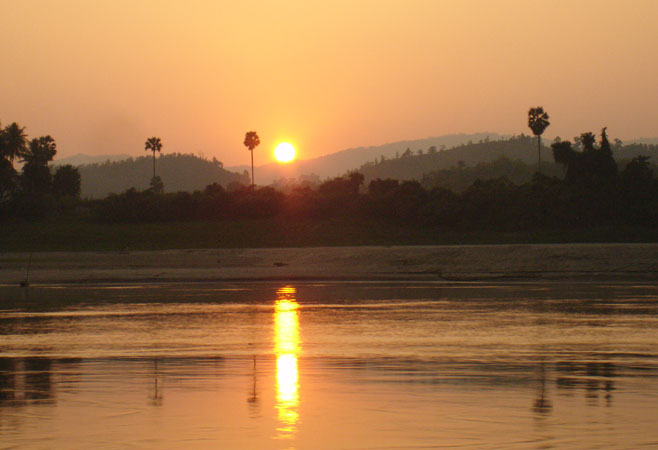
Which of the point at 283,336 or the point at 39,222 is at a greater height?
the point at 39,222

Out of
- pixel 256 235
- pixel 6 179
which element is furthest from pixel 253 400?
pixel 6 179

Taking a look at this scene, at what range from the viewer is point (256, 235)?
60781 millimetres

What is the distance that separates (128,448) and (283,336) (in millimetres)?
8569

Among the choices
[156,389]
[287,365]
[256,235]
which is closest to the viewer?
[156,389]

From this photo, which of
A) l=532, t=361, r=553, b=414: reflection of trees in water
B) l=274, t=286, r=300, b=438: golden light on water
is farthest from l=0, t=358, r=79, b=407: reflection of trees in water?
l=532, t=361, r=553, b=414: reflection of trees in water

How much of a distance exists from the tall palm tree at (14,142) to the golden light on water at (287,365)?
249ft

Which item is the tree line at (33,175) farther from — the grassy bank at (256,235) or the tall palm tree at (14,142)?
the grassy bank at (256,235)

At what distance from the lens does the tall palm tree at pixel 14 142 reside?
91.8 meters

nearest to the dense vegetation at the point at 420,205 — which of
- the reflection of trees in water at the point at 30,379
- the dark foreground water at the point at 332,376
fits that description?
the dark foreground water at the point at 332,376

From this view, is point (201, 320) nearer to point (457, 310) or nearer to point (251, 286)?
point (457, 310)

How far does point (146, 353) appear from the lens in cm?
1459

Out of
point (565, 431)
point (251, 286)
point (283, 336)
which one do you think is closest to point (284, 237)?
point (251, 286)

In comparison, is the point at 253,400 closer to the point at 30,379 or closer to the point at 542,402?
the point at 542,402

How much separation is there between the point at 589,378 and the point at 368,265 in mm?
27323
